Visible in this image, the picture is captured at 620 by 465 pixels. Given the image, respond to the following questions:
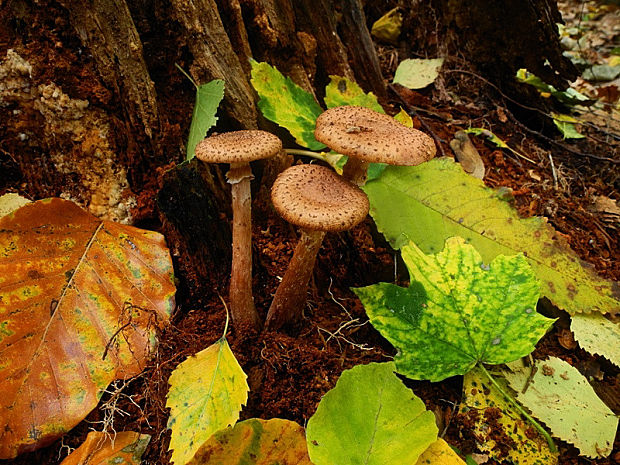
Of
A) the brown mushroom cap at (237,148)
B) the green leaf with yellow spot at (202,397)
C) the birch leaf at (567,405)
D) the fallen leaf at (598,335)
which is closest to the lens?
the green leaf with yellow spot at (202,397)

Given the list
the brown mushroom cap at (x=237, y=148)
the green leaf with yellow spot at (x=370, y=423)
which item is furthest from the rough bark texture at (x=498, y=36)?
the green leaf with yellow spot at (x=370, y=423)

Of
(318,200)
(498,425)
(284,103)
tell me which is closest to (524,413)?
(498,425)

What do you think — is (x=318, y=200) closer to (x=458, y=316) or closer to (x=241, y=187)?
(x=241, y=187)

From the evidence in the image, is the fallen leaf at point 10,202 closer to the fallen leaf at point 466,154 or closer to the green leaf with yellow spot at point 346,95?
the green leaf with yellow spot at point 346,95

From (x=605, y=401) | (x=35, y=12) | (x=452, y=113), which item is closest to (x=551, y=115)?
(x=452, y=113)

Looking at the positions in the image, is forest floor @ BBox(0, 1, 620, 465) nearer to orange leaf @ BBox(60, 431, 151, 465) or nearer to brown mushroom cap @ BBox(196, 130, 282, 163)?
orange leaf @ BBox(60, 431, 151, 465)
